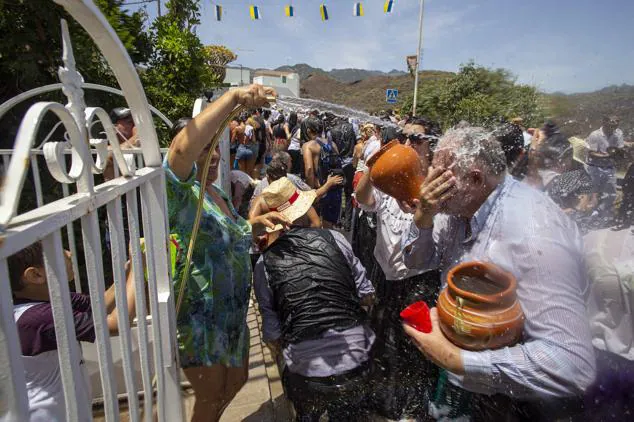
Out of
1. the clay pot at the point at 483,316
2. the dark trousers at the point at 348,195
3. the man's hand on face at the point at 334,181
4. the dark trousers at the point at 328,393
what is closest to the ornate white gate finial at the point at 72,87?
the clay pot at the point at 483,316

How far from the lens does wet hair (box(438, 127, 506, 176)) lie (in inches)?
59.6

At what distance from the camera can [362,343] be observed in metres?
2.02

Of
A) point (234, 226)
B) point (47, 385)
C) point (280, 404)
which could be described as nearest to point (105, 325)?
point (47, 385)

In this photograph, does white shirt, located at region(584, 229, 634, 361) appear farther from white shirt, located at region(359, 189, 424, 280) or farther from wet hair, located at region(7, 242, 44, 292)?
wet hair, located at region(7, 242, 44, 292)

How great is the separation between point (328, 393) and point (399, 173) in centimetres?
122

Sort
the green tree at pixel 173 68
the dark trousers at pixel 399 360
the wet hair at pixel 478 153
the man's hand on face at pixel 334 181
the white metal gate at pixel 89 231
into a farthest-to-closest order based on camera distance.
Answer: the green tree at pixel 173 68
the man's hand on face at pixel 334 181
the dark trousers at pixel 399 360
the wet hair at pixel 478 153
the white metal gate at pixel 89 231

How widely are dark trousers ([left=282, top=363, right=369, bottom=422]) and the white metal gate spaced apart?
70 cm

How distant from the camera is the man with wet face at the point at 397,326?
2.41 metres

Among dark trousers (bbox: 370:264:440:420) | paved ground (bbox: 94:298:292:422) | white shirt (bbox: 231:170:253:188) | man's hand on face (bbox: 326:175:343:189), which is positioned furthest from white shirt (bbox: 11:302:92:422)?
man's hand on face (bbox: 326:175:343:189)

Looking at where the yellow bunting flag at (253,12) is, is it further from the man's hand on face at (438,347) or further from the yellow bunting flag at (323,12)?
the man's hand on face at (438,347)

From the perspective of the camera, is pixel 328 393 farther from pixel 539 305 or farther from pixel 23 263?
pixel 23 263

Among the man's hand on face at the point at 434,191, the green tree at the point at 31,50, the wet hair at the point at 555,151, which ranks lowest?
the man's hand on face at the point at 434,191

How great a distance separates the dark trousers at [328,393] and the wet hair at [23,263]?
4.41 feet

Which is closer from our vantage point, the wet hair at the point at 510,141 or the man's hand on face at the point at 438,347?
the man's hand on face at the point at 438,347
